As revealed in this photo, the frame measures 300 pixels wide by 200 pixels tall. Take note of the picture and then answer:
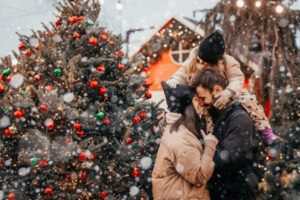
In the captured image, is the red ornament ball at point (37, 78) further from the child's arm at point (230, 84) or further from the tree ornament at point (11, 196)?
the child's arm at point (230, 84)

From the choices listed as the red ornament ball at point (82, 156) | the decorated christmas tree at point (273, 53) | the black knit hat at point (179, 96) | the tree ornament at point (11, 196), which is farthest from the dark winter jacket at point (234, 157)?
the decorated christmas tree at point (273, 53)

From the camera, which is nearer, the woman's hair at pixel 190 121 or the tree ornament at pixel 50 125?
the woman's hair at pixel 190 121

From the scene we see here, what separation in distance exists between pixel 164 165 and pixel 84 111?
5.03ft

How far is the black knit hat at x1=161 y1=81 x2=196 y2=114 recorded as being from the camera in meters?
2.08

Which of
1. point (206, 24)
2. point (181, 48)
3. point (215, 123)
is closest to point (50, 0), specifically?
point (181, 48)

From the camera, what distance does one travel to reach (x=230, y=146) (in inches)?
78.0

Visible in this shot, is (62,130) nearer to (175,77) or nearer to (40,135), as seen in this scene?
(40,135)

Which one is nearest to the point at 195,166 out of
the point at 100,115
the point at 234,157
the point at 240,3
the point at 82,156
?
the point at 234,157

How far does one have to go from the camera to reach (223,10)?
673 cm

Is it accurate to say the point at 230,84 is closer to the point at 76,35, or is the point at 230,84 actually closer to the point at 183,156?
the point at 183,156

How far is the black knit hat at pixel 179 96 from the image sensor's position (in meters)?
2.08

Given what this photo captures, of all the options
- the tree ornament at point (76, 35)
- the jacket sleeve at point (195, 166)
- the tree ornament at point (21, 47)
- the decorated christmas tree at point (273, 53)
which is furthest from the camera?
the decorated christmas tree at point (273, 53)

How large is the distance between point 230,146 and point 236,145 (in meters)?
0.04

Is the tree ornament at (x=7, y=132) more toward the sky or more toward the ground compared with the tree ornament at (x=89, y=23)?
more toward the ground
